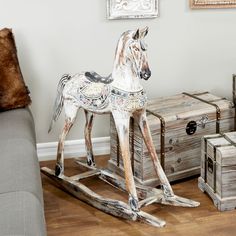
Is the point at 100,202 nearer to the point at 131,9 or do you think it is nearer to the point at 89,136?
the point at 89,136

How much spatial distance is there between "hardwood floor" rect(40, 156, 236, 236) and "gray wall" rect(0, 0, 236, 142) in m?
0.73

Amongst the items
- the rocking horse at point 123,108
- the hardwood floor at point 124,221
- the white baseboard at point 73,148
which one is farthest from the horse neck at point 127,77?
the white baseboard at point 73,148

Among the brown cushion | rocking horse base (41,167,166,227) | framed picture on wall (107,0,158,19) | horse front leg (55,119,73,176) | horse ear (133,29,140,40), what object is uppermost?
framed picture on wall (107,0,158,19)

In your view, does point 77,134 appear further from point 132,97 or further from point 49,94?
point 132,97

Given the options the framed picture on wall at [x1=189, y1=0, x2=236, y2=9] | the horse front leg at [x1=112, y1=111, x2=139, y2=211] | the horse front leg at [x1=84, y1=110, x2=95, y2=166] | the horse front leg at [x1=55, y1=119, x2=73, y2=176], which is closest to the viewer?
the horse front leg at [x1=112, y1=111, x2=139, y2=211]

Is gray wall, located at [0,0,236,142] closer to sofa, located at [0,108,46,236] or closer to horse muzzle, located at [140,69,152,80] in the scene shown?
sofa, located at [0,108,46,236]

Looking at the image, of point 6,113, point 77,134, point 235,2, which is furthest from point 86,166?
point 235,2

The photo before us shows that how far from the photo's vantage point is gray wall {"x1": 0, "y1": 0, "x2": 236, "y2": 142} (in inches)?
127

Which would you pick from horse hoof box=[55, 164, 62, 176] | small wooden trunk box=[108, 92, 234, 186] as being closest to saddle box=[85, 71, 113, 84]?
small wooden trunk box=[108, 92, 234, 186]

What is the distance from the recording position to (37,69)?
10.8 feet

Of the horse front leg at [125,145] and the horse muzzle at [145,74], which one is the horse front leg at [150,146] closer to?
the horse front leg at [125,145]

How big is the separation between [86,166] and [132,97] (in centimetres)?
78

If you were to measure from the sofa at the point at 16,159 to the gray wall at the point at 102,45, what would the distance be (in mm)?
311

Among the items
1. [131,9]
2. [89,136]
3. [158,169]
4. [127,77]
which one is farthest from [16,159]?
[131,9]
